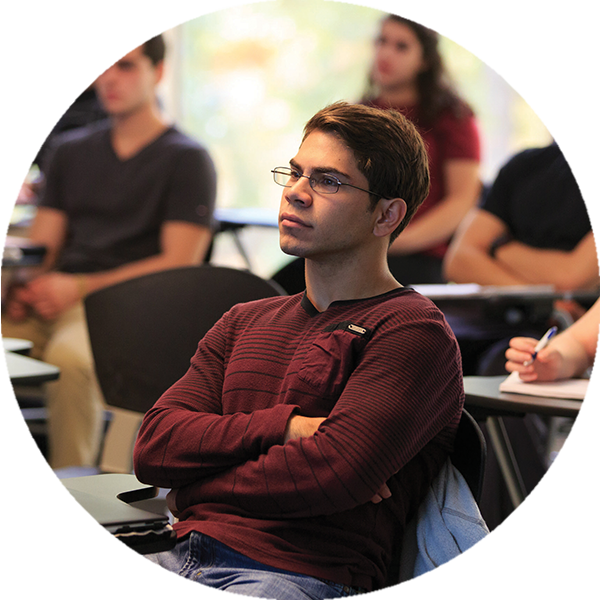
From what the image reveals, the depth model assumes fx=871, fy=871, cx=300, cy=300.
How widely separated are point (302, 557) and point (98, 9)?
360 centimetres

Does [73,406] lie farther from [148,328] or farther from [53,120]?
[53,120]

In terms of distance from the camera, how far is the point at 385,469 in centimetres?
120

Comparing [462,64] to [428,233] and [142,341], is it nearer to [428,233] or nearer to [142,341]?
[428,233]

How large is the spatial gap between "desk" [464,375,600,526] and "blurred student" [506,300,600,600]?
0.09m

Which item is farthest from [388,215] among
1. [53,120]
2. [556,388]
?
[53,120]

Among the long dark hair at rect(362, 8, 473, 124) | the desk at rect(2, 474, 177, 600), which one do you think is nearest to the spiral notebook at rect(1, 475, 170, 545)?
the desk at rect(2, 474, 177, 600)

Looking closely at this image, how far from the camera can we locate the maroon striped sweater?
120 centimetres

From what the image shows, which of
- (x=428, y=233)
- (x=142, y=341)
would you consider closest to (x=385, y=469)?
(x=142, y=341)

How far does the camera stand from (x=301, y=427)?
125 centimetres

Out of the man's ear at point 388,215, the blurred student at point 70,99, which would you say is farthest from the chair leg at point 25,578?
the blurred student at point 70,99

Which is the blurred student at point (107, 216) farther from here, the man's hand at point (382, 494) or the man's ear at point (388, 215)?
the man's hand at point (382, 494)

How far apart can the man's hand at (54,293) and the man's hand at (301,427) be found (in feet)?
6.52

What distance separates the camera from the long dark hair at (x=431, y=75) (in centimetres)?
337

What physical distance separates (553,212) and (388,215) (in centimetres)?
167
